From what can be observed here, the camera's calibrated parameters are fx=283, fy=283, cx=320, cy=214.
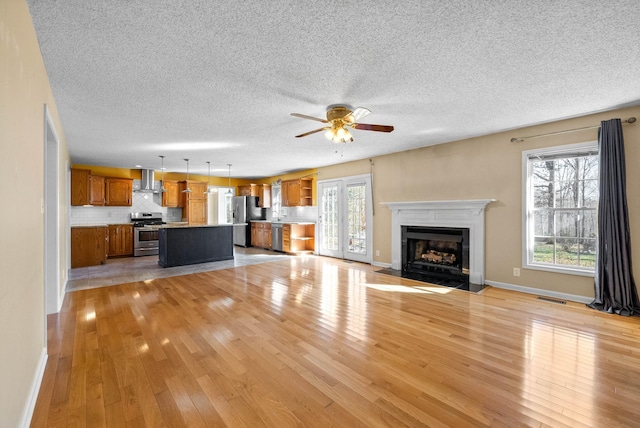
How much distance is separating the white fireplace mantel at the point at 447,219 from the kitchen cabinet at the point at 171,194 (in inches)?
246

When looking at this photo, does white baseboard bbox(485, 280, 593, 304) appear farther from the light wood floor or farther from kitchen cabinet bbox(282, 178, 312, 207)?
kitchen cabinet bbox(282, 178, 312, 207)

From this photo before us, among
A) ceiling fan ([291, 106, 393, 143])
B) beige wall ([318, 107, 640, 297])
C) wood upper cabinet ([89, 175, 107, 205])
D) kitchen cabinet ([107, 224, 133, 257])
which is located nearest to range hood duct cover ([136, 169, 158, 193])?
wood upper cabinet ([89, 175, 107, 205])

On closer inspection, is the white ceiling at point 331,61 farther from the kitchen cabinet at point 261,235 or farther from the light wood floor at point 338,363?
the kitchen cabinet at point 261,235

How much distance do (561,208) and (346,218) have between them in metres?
4.19

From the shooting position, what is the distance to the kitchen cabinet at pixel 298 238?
Result: 821 centimetres

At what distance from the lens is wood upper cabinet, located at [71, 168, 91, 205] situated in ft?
21.2

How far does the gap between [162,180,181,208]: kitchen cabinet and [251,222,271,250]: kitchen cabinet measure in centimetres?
248

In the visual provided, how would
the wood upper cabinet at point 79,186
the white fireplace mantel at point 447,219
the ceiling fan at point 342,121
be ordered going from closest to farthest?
1. the ceiling fan at point 342,121
2. the white fireplace mantel at point 447,219
3. the wood upper cabinet at point 79,186

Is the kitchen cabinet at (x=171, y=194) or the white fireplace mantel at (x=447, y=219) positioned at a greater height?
the kitchen cabinet at (x=171, y=194)

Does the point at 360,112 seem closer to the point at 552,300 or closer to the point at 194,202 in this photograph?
the point at 552,300

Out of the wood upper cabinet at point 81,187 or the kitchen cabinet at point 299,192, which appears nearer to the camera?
the wood upper cabinet at point 81,187

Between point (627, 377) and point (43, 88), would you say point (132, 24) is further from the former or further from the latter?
point (627, 377)

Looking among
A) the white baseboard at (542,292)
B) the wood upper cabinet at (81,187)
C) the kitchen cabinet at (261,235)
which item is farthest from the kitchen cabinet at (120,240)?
the white baseboard at (542,292)

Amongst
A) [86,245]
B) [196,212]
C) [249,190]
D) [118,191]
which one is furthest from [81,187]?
[249,190]
